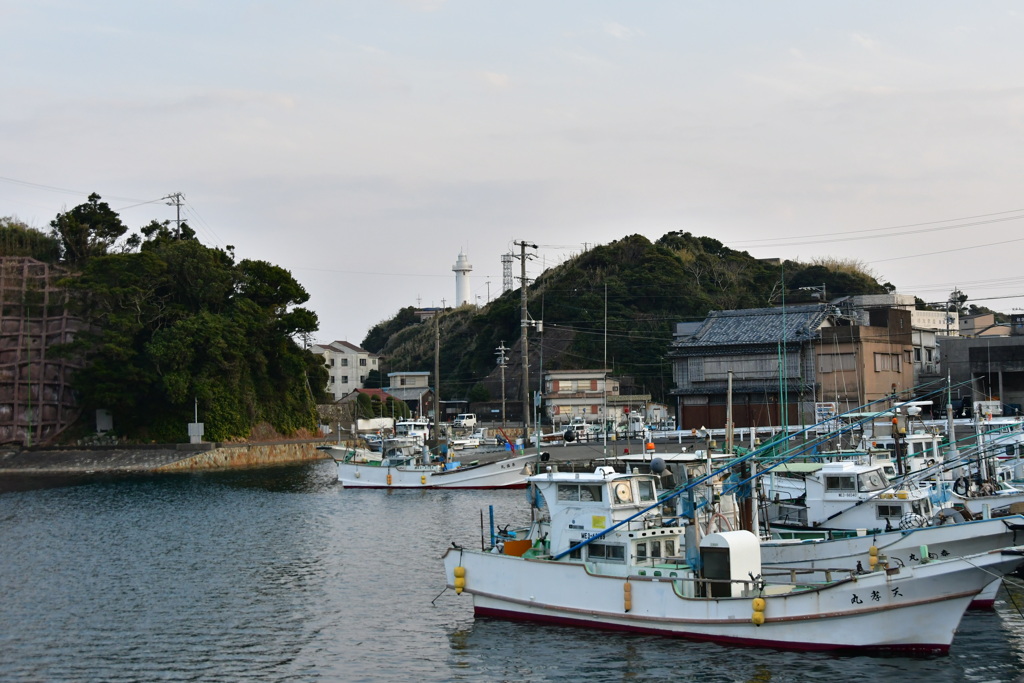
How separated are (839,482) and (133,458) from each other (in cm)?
6039

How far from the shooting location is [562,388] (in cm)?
9569

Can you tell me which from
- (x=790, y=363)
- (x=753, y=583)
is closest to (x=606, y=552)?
(x=753, y=583)

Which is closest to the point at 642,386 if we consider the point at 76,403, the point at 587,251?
the point at 587,251

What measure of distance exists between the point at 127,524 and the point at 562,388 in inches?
2148

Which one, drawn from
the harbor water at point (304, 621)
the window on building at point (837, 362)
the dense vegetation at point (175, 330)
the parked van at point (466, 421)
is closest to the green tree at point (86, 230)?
the dense vegetation at point (175, 330)

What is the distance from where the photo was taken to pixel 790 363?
65.9 meters

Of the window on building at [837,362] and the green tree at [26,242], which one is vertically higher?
the green tree at [26,242]

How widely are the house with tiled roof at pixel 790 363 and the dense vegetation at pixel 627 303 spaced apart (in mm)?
25810

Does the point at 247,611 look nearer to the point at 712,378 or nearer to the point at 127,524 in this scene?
the point at 127,524

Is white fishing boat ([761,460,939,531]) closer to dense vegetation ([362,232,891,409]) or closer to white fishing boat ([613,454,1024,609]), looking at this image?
white fishing boat ([613,454,1024,609])

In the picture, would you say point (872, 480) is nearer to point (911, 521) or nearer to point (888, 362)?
point (911, 521)

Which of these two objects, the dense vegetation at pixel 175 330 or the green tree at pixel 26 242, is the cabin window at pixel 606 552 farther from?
the green tree at pixel 26 242

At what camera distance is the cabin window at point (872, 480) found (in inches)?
1172

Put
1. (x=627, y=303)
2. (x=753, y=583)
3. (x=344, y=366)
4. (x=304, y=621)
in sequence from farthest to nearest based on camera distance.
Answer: (x=344, y=366) → (x=627, y=303) → (x=304, y=621) → (x=753, y=583)
